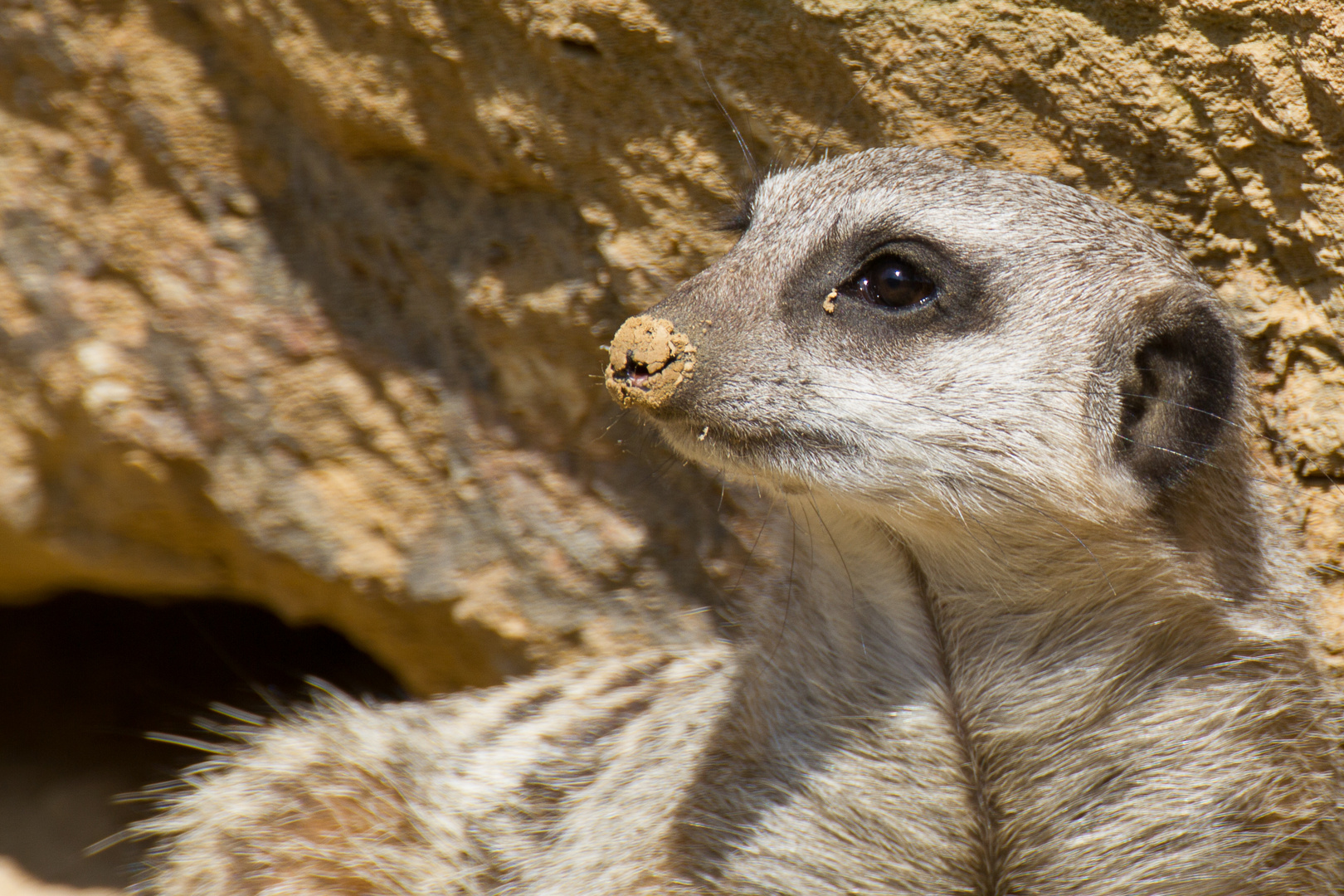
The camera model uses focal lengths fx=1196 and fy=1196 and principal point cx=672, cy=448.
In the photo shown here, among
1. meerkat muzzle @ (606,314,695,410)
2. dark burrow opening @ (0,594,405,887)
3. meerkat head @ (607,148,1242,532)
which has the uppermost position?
meerkat head @ (607,148,1242,532)

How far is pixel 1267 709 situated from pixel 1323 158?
0.74 m

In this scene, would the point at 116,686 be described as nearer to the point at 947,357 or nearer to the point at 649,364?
the point at 649,364

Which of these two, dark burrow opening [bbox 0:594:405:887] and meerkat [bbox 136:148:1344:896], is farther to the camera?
dark burrow opening [bbox 0:594:405:887]

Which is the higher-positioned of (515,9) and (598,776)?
(515,9)

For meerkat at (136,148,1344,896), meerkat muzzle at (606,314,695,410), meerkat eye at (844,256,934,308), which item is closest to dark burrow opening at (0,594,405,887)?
meerkat at (136,148,1344,896)

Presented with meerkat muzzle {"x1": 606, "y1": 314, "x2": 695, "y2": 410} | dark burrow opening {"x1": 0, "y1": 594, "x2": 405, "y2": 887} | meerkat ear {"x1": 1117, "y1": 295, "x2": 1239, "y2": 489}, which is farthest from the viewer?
dark burrow opening {"x1": 0, "y1": 594, "x2": 405, "y2": 887}

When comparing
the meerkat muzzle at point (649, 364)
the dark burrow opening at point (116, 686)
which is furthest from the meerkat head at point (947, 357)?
the dark burrow opening at point (116, 686)

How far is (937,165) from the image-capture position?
163 cm

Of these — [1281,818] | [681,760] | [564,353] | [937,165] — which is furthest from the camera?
[564,353]

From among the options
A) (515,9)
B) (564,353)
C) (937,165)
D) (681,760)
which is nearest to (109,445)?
(564,353)

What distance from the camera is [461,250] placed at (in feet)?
7.48

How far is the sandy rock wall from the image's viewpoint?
175 cm

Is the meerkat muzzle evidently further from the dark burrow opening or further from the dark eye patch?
the dark burrow opening

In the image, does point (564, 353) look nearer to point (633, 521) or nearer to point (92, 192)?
point (633, 521)
